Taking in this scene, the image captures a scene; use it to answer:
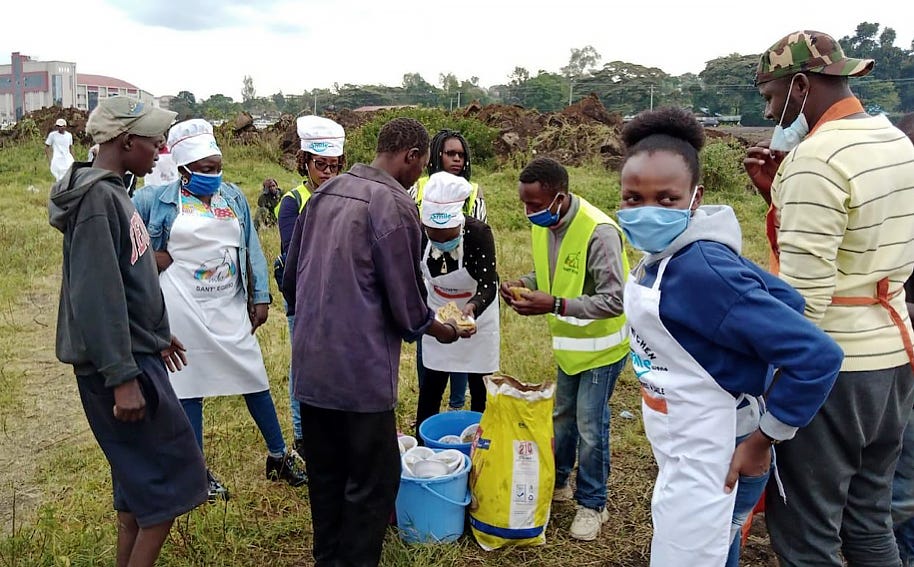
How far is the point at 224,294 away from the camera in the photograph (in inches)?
136

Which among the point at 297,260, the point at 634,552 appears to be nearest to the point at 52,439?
the point at 297,260

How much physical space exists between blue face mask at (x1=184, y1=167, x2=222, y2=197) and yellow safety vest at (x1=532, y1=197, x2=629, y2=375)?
1.67 m

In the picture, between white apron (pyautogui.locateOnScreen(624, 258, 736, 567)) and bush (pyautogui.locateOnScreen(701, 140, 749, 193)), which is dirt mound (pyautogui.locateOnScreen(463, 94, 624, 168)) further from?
white apron (pyautogui.locateOnScreen(624, 258, 736, 567))

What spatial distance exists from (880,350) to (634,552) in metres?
1.53

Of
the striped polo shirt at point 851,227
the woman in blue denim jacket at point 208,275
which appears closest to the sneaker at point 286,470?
the woman in blue denim jacket at point 208,275

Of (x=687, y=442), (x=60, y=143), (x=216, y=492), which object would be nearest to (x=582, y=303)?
(x=687, y=442)

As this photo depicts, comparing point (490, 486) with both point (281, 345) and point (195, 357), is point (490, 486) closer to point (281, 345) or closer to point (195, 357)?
point (195, 357)

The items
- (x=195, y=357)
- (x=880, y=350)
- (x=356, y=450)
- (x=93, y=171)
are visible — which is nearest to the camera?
(x=880, y=350)

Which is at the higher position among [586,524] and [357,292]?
[357,292]

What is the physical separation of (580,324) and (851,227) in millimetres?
1250

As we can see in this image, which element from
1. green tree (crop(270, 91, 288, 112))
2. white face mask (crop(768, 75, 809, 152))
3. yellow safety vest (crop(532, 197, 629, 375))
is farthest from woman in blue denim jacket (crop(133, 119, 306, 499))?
green tree (crop(270, 91, 288, 112))

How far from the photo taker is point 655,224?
1825 mm

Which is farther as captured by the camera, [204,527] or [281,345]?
[281,345]

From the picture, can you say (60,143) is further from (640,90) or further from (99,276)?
(640,90)
